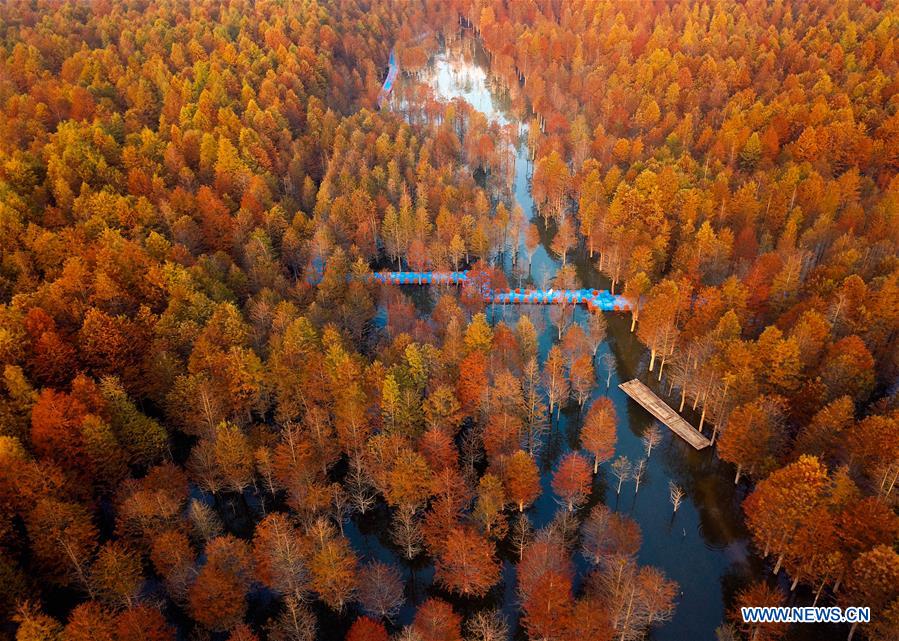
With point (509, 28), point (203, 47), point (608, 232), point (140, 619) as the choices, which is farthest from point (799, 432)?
point (509, 28)

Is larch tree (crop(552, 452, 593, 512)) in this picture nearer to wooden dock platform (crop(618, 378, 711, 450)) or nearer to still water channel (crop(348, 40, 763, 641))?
still water channel (crop(348, 40, 763, 641))

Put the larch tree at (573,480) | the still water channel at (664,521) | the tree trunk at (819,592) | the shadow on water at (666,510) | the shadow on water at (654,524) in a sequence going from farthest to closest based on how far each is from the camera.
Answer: the larch tree at (573,480)
the shadow on water at (666,510)
the still water channel at (664,521)
the shadow on water at (654,524)
the tree trunk at (819,592)

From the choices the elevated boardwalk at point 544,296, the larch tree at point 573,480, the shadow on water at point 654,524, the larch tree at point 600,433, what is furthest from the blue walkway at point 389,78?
the larch tree at point 573,480

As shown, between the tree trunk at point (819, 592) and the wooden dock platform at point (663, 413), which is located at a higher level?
the wooden dock platform at point (663, 413)

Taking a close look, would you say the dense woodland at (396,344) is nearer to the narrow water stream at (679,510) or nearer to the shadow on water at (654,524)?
the shadow on water at (654,524)

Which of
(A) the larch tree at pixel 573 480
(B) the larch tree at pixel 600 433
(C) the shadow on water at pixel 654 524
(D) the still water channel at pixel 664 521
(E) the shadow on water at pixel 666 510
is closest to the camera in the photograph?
(C) the shadow on water at pixel 654 524

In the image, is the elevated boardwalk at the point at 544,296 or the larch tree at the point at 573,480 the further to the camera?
the elevated boardwalk at the point at 544,296

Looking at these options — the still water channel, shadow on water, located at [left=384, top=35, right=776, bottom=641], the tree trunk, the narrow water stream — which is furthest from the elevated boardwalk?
the tree trunk
